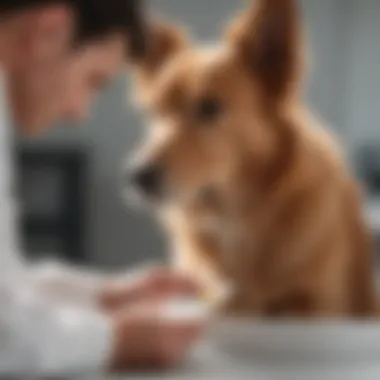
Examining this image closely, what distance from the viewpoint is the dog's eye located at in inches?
43.7

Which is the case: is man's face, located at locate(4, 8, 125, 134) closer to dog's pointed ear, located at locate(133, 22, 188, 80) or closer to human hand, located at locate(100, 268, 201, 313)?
dog's pointed ear, located at locate(133, 22, 188, 80)

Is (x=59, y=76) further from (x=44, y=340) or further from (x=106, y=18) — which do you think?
(x=44, y=340)

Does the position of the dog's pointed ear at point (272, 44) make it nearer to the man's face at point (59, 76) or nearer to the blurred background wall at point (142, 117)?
the blurred background wall at point (142, 117)

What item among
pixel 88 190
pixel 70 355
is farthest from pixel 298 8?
pixel 70 355

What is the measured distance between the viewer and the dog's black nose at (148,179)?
3.59 feet

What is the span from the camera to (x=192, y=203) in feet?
3.67

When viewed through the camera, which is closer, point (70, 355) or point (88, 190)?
point (70, 355)

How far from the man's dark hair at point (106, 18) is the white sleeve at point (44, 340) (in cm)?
33

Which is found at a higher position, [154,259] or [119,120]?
[119,120]

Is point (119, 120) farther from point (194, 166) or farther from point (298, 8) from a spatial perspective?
point (298, 8)

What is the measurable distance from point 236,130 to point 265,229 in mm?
132

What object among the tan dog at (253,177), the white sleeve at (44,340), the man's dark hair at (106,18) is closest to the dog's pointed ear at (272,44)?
the tan dog at (253,177)

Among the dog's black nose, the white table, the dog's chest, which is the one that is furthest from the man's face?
the white table

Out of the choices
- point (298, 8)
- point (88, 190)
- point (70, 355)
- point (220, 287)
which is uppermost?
point (298, 8)
